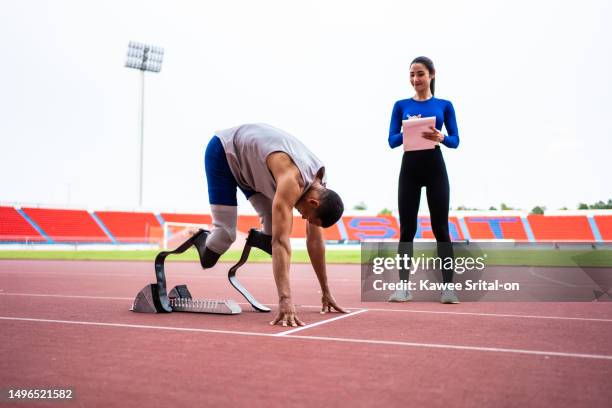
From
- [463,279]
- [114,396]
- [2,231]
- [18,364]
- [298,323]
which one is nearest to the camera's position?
[114,396]

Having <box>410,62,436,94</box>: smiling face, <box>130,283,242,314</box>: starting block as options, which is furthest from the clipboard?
<box>130,283,242,314</box>: starting block

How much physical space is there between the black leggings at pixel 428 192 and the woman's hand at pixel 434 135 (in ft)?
0.94

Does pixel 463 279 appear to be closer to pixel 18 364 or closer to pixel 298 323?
pixel 298 323

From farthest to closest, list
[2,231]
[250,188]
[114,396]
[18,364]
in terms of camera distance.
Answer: [2,231]
[250,188]
[18,364]
[114,396]

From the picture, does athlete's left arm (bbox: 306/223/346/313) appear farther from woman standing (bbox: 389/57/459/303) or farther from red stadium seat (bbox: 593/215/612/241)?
red stadium seat (bbox: 593/215/612/241)

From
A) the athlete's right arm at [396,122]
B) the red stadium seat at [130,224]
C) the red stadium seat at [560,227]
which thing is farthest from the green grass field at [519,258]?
the red stadium seat at [560,227]

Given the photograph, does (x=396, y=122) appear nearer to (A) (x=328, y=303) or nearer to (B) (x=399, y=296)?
(B) (x=399, y=296)

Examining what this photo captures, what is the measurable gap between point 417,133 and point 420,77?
66 cm

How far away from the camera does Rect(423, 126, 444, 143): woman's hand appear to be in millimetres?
5834

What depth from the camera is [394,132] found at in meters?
6.57

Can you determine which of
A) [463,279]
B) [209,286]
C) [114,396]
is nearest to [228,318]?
[114,396]

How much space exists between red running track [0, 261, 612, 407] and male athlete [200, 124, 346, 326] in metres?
0.48

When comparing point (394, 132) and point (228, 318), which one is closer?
point (228, 318)

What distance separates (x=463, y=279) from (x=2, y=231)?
40601 mm
